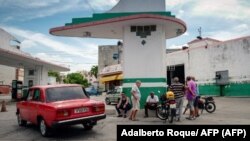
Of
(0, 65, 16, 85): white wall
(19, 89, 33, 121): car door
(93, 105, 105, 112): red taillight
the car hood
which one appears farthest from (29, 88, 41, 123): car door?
(0, 65, 16, 85): white wall

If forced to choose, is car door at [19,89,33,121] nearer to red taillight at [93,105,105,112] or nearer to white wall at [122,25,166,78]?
red taillight at [93,105,105,112]

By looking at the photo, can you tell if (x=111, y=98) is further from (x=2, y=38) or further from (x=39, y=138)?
(x=2, y=38)

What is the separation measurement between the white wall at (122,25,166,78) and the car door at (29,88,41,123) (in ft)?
17.1

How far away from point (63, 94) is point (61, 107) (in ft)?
4.00

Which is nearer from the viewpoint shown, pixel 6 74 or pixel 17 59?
pixel 17 59

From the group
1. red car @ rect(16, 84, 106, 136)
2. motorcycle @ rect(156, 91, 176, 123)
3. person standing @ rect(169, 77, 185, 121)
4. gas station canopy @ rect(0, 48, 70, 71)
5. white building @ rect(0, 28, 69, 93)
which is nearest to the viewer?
red car @ rect(16, 84, 106, 136)

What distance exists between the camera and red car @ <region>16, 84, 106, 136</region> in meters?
8.98

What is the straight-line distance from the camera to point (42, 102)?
9.93 metres

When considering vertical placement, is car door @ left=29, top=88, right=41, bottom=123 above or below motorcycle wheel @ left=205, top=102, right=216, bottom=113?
above

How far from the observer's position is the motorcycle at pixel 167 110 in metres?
11.9

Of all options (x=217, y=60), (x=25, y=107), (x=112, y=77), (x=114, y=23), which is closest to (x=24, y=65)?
(x=112, y=77)

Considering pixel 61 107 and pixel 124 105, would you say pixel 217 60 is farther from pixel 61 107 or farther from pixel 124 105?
pixel 61 107

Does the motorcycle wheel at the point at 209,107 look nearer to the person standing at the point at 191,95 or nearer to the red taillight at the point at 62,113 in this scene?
the person standing at the point at 191,95

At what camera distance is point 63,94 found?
10.1 meters
